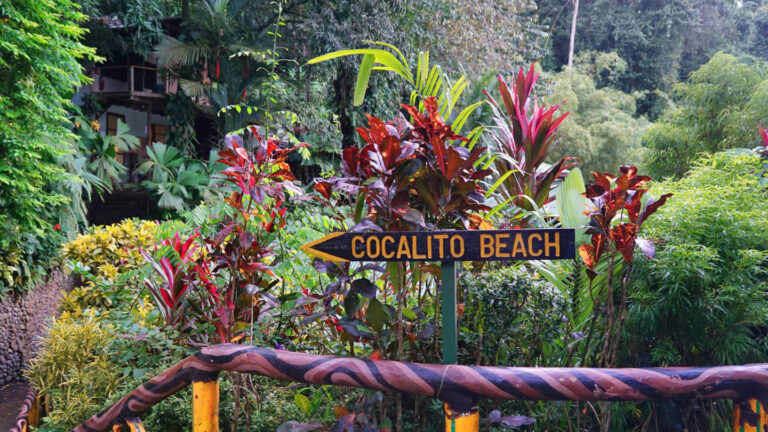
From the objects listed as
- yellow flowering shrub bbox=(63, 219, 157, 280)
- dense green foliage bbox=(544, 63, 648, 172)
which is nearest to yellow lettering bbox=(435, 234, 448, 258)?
yellow flowering shrub bbox=(63, 219, 157, 280)

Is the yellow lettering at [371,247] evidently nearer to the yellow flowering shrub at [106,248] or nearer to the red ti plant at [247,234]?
the red ti plant at [247,234]

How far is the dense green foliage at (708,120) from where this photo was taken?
929 cm

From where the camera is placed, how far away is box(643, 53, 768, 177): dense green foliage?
30.5 ft

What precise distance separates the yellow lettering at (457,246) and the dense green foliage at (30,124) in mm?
4917

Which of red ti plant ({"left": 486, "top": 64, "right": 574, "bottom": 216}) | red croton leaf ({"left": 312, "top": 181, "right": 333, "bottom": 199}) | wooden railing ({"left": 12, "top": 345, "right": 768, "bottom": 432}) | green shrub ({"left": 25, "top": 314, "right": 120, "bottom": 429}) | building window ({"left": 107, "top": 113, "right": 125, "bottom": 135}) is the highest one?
building window ({"left": 107, "top": 113, "right": 125, "bottom": 135})

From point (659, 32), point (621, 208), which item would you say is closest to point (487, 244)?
point (621, 208)

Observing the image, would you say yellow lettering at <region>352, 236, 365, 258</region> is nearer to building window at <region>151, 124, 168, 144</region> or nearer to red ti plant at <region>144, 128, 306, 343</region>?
red ti plant at <region>144, 128, 306, 343</region>

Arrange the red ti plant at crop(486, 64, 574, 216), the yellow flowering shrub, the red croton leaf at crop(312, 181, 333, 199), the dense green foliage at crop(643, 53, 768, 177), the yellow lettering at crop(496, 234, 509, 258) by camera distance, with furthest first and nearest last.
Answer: the dense green foliage at crop(643, 53, 768, 177)
the yellow flowering shrub
the red ti plant at crop(486, 64, 574, 216)
the red croton leaf at crop(312, 181, 333, 199)
the yellow lettering at crop(496, 234, 509, 258)

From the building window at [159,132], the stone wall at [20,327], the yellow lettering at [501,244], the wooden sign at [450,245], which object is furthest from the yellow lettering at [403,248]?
the building window at [159,132]

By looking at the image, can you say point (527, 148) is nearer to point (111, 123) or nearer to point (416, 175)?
point (416, 175)

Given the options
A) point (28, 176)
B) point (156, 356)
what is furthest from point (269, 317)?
point (28, 176)

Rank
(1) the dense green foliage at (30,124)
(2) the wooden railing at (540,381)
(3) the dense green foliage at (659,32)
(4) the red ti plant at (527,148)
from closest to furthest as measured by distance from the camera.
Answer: (2) the wooden railing at (540,381)
(4) the red ti plant at (527,148)
(1) the dense green foliage at (30,124)
(3) the dense green foliage at (659,32)

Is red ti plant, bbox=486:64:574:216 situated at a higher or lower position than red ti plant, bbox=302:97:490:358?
higher

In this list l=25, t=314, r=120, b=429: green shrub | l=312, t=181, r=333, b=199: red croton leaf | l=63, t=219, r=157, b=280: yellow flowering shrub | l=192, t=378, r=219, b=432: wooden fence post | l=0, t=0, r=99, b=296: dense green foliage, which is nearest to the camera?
l=192, t=378, r=219, b=432: wooden fence post
